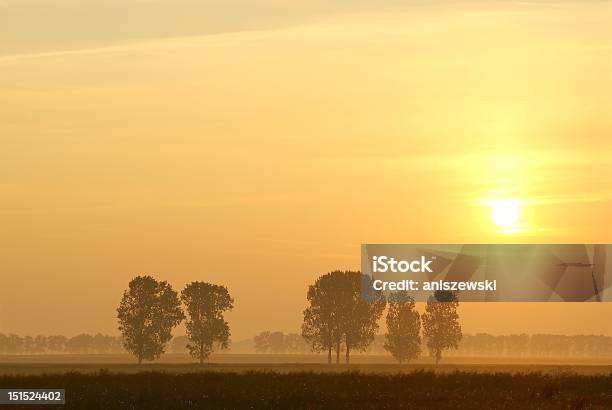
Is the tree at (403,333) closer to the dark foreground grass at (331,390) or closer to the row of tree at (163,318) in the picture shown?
the row of tree at (163,318)

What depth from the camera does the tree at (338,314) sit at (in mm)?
172875

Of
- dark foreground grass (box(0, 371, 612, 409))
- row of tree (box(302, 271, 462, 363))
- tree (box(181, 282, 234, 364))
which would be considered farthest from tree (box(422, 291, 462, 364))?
dark foreground grass (box(0, 371, 612, 409))

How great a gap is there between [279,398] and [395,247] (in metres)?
47.5

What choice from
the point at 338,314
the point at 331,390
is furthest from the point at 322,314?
the point at 331,390

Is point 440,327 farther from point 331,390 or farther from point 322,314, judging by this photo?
point 331,390

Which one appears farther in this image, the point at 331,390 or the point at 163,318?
the point at 163,318

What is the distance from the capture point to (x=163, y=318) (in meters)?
169

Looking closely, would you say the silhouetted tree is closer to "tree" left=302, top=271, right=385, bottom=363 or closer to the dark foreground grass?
"tree" left=302, top=271, right=385, bottom=363

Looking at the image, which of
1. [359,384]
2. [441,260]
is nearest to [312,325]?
[441,260]

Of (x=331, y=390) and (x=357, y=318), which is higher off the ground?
(x=357, y=318)

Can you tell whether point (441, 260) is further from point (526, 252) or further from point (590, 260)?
point (590, 260)

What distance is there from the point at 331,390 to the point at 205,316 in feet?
420

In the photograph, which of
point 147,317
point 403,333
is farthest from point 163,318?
point 403,333

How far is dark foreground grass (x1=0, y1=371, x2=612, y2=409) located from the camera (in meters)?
42.2
